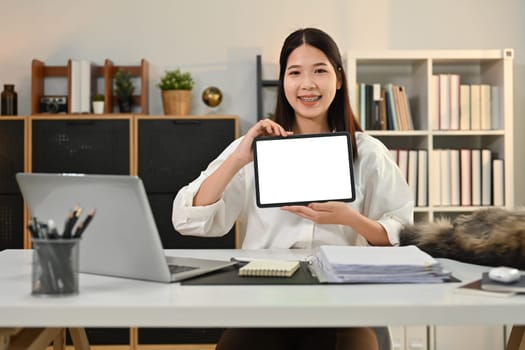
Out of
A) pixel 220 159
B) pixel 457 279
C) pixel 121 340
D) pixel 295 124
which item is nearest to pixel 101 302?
pixel 457 279

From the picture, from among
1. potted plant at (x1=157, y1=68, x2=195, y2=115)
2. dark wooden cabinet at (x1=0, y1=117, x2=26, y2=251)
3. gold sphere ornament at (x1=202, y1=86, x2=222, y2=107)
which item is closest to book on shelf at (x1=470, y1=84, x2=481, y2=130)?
gold sphere ornament at (x1=202, y1=86, x2=222, y2=107)

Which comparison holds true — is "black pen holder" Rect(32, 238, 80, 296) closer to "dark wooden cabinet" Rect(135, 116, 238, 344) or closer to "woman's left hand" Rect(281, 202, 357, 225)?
"woman's left hand" Rect(281, 202, 357, 225)

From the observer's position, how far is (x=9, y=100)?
4445 millimetres

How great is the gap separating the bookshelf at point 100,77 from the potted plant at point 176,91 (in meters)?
0.17

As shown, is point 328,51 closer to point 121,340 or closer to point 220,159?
point 220,159

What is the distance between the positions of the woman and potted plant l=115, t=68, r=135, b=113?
2119 mm

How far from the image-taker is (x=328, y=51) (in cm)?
245

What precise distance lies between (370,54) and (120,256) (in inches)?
117

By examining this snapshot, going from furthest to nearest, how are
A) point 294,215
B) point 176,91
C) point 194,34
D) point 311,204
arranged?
1. point 194,34
2. point 176,91
3. point 294,215
4. point 311,204

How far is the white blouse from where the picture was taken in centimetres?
228

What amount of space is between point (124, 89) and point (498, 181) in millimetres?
2255

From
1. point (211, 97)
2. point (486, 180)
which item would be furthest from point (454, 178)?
point (211, 97)

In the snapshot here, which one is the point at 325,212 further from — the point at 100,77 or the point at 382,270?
the point at 100,77

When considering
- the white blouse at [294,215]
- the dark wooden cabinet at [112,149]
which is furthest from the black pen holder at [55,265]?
the dark wooden cabinet at [112,149]
